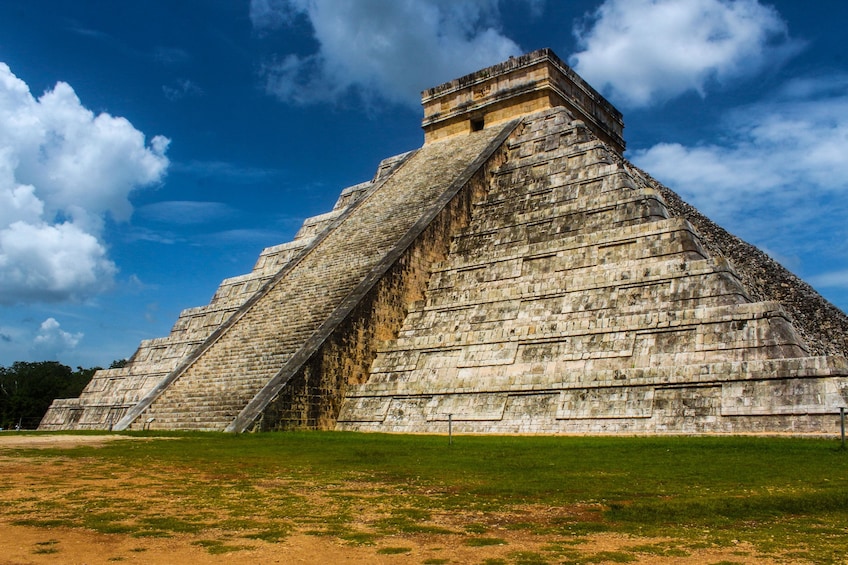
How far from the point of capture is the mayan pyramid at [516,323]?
998cm

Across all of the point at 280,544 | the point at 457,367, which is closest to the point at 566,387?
the point at 457,367

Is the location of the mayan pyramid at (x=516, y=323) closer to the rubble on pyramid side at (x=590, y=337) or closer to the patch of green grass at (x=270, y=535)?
the rubble on pyramid side at (x=590, y=337)

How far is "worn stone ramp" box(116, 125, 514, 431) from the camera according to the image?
1349 centimetres

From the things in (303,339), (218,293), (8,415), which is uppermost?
(218,293)

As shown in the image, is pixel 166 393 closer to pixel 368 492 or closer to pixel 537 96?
pixel 368 492

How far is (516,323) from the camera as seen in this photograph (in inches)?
495

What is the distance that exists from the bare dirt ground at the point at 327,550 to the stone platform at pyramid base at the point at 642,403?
19.1 feet

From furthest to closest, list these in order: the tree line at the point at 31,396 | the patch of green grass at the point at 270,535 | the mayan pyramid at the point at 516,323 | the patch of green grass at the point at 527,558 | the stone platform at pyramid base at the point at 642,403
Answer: the tree line at the point at 31,396, the mayan pyramid at the point at 516,323, the stone platform at pyramid base at the point at 642,403, the patch of green grass at the point at 270,535, the patch of green grass at the point at 527,558

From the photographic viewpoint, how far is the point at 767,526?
445 cm

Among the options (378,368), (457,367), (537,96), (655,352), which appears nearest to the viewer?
(655,352)

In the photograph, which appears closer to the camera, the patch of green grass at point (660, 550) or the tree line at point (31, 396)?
the patch of green grass at point (660, 550)

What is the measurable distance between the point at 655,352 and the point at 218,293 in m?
14.3

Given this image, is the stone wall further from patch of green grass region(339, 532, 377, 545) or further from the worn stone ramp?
patch of green grass region(339, 532, 377, 545)

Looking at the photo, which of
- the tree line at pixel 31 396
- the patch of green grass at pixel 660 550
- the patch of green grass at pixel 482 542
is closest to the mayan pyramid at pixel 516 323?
the patch of green grass at pixel 660 550
